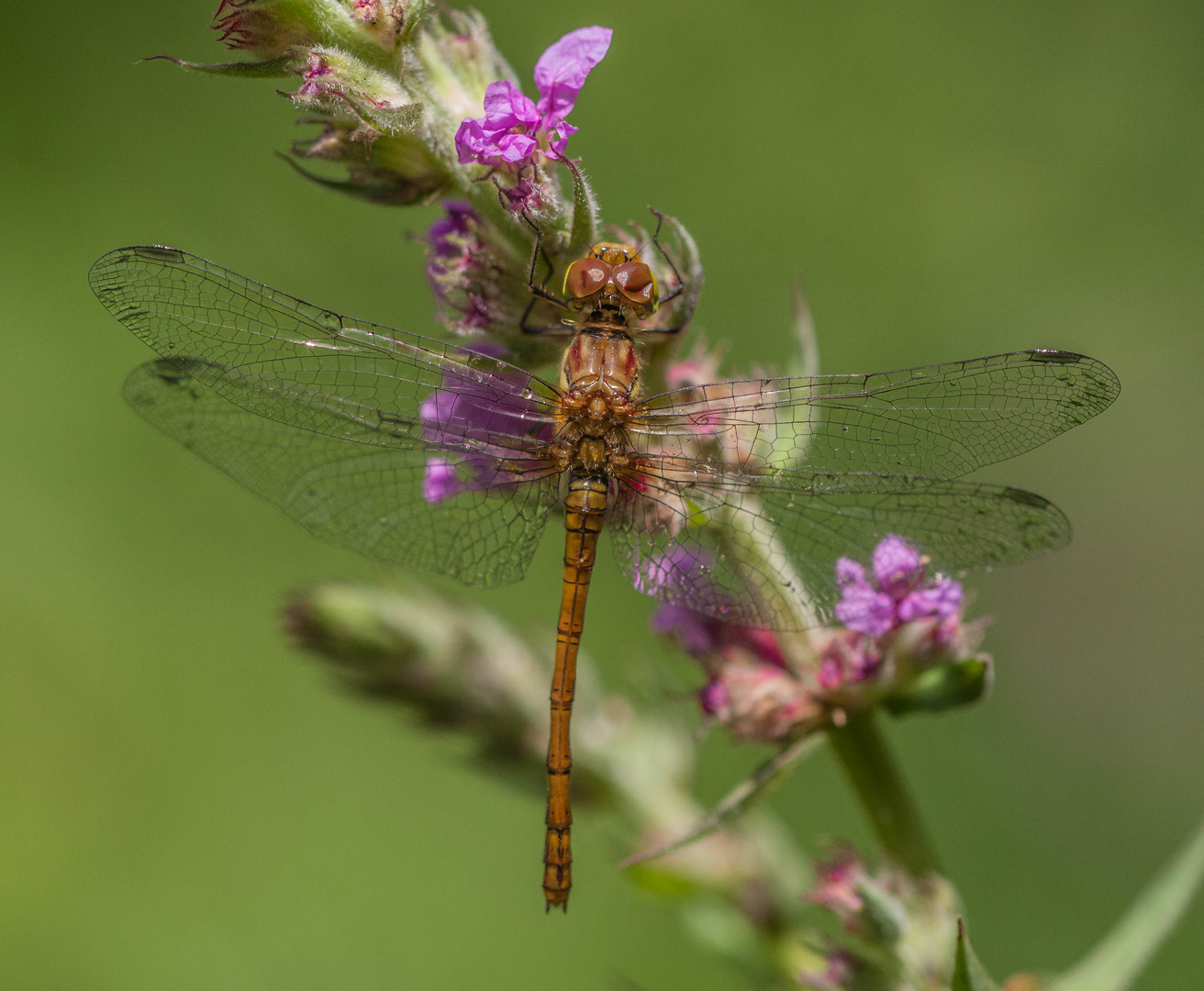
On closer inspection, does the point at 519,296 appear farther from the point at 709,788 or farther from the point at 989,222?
the point at 989,222

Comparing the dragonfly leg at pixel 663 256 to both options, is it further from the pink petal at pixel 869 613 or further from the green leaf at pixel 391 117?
the pink petal at pixel 869 613

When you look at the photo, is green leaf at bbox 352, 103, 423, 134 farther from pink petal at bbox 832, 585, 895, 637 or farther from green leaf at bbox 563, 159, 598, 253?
pink petal at bbox 832, 585, 895, 637

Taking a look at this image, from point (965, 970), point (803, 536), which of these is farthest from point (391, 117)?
point (965, 970)

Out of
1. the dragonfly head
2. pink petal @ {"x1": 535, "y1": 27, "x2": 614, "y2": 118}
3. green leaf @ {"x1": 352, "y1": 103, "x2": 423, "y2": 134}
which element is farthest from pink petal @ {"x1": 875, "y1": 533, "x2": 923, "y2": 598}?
green leaf @ {"x1": 352, "y1": 103, "x2": 423, "y2": 134}

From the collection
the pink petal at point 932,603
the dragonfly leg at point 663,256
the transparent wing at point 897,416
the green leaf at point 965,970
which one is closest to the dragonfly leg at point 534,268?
the dragonfly leg at point 663,256

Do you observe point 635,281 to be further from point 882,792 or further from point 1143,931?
point 1143,931
